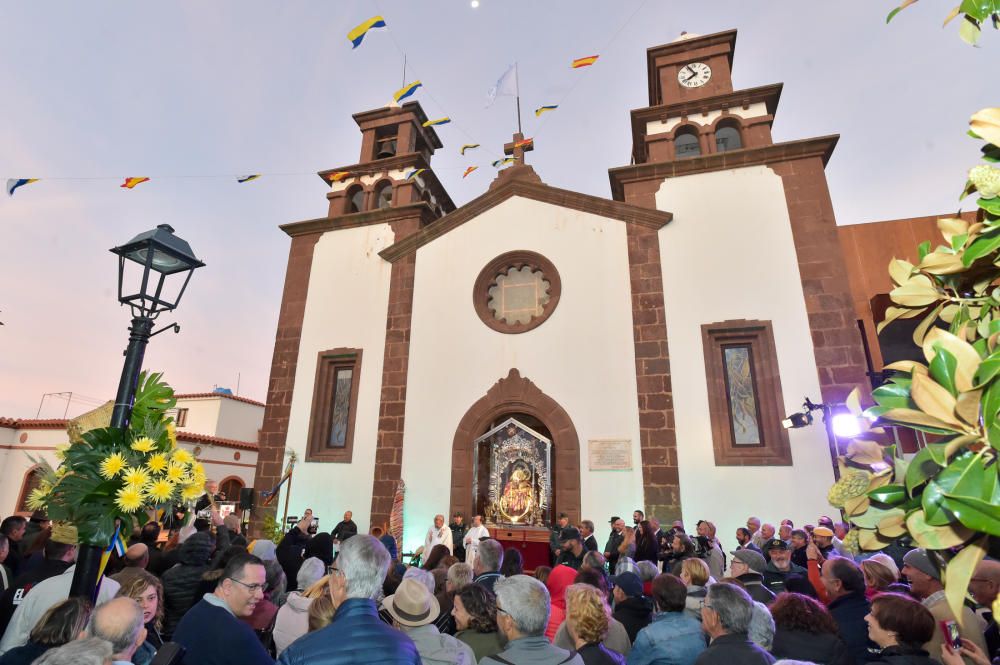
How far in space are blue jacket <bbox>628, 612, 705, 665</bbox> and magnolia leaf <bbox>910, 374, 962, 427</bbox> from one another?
8.92ft

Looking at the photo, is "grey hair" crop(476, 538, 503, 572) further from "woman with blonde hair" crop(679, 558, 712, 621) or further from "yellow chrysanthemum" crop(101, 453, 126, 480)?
"yellow chrysanthemum" crop(101, 453, 126, 480)

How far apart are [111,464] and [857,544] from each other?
3.80 m

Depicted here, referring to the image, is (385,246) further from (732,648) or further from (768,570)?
(732,648)

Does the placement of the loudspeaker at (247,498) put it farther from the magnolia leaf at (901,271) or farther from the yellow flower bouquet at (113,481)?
the magnolia leaf at (901,271)

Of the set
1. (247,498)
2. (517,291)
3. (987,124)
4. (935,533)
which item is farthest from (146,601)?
(517,291)

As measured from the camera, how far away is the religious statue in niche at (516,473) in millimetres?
10023

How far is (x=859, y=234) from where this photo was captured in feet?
39.9

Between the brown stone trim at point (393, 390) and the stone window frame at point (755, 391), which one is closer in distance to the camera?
the stone window frame at point (755, 391)

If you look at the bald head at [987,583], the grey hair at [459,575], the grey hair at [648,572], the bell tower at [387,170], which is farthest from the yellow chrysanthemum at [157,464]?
the bell tower at [387,170]

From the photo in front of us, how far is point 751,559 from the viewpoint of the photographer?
4.36 m

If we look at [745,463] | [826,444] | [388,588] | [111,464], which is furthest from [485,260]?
[111,464]

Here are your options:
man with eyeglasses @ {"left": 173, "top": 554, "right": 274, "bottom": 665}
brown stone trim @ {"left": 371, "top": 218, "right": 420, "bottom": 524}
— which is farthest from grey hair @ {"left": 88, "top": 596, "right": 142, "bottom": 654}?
brown stone trim @ {"left": 371, "top": 218, "right": 420, "bottom": 524}

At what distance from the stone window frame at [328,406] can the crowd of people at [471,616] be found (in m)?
6.87

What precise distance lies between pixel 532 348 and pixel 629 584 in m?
7.19
